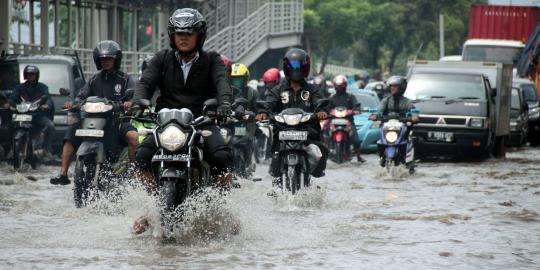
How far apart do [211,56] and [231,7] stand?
39960mm

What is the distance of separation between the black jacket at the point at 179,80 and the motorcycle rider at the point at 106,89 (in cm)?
280

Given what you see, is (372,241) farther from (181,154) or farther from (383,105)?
(383,105)

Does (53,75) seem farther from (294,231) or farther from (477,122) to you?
(294,231)

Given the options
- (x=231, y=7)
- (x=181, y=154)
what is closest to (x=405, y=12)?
(x=231, y=7)

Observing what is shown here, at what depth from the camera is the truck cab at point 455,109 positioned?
74.7ft

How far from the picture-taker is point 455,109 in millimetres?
22906

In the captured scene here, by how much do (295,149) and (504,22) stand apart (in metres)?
32.7

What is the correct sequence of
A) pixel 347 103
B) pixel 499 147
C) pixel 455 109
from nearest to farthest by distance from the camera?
pixel 455 109, pixel 347 103, pixel 499 147

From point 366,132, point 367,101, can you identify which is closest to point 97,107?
point 366,132

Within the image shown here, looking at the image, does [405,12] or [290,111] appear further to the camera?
[405,12]

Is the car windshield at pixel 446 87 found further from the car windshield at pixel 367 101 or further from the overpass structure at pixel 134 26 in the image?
the overpass structure at pixel 134 26

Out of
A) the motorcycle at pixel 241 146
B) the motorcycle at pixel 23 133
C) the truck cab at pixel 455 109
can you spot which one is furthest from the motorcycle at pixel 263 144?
the motorcycle at pixel 241 146

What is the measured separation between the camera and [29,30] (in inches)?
1296

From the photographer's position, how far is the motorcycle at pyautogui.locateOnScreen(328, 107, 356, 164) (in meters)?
22.3
